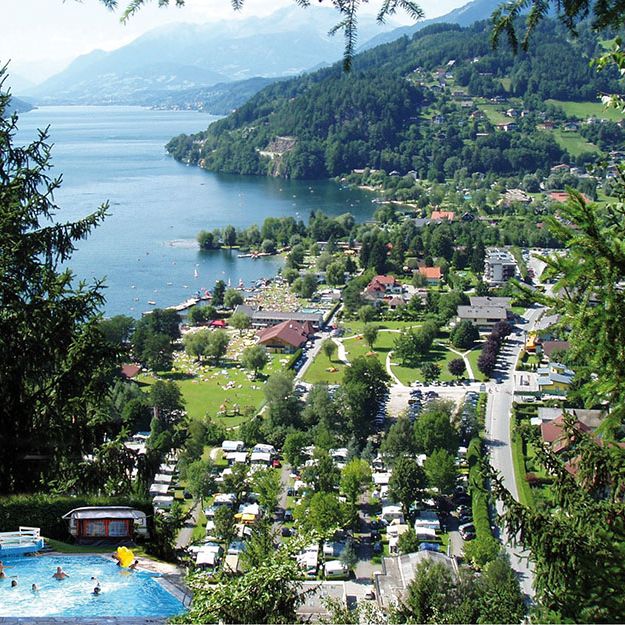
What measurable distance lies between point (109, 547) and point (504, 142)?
40.1m

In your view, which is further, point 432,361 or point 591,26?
point 432,361

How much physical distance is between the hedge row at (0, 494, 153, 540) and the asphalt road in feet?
17.2

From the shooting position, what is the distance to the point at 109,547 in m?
1.68

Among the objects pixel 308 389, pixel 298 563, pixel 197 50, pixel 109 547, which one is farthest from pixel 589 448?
pixel 197 50

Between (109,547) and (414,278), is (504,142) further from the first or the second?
(109,547)

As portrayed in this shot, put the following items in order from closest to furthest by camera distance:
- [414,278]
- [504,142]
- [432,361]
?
[432,361] → [414,278] → [504,142]

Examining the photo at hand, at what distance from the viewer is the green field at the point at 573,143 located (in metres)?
38.7

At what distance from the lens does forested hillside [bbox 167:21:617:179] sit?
3928 cm

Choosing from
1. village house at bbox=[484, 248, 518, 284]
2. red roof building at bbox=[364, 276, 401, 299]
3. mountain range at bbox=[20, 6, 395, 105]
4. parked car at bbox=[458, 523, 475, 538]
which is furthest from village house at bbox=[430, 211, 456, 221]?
mountain range at bbox=[20, 6, 395, 105]

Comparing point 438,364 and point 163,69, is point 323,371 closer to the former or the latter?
point 438,364

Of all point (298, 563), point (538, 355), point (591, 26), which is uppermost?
point (591, 26)

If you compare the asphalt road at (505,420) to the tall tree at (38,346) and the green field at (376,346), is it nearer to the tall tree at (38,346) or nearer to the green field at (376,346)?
the green field at (376,346)

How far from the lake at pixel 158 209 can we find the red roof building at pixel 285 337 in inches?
150

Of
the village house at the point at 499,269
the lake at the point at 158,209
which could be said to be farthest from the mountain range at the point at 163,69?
the village house at the point at 499,269
